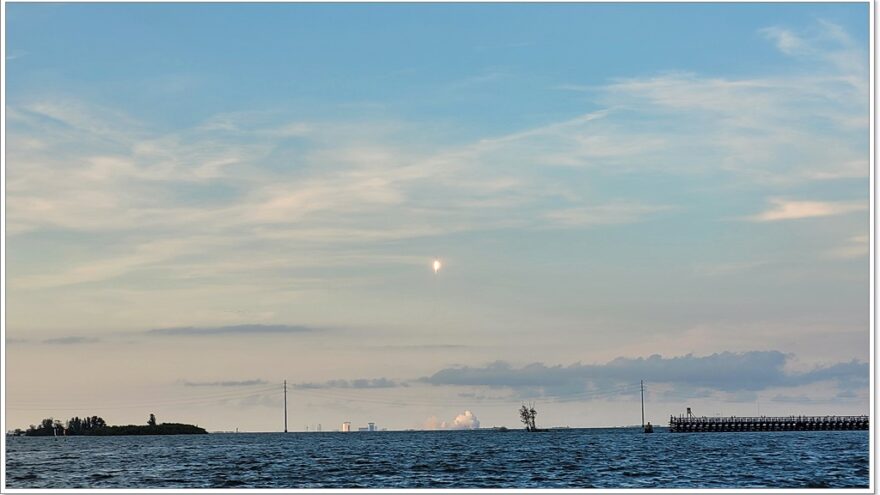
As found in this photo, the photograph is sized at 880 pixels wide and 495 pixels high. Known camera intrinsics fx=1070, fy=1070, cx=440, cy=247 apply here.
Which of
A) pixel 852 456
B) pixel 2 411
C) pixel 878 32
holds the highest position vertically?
pixel 878 32

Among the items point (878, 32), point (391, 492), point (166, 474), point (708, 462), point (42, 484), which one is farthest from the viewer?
point (708, 462)

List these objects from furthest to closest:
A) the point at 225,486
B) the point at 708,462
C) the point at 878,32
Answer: the point at 708,462 < the point at 225,486 < the point at 878,32

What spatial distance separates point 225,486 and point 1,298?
137 feet

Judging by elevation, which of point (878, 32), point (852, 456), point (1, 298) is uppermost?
point (878, 32)

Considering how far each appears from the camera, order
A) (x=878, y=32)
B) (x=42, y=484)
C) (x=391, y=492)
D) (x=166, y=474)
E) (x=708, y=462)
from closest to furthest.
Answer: (x=878, y=32)
(x=391, y=492)
(x=42, y=484)
(x=166, y=474)
(x=708, y=462)

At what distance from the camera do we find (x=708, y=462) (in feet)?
377

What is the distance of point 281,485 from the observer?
86.7 meters

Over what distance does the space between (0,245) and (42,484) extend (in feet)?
168

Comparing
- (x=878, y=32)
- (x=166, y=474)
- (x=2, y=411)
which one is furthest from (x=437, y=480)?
(x=878, y=32)

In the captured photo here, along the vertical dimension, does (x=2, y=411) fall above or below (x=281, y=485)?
above

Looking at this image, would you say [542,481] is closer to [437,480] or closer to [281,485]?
[437,480]

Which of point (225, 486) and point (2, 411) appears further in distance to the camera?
point (225, 486)

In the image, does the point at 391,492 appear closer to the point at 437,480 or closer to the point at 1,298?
the point at 1,298

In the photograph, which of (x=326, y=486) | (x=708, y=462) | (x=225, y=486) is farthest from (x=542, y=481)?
(x=708, y=462)
